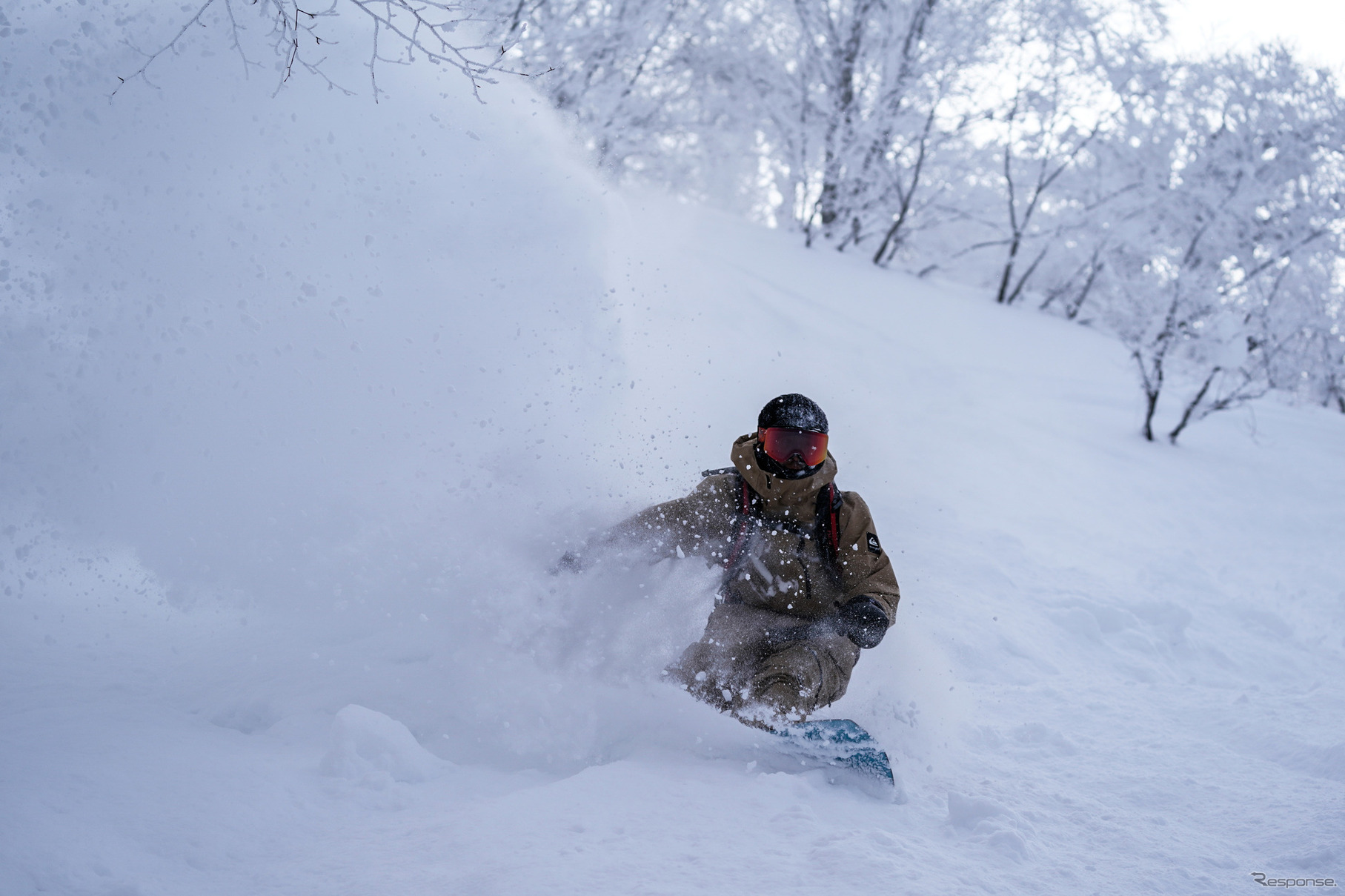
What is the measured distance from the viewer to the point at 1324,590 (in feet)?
16.8

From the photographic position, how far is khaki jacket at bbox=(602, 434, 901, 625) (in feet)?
9.80

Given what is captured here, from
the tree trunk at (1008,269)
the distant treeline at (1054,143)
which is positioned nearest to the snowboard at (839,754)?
the distant treeline at (1054,143)

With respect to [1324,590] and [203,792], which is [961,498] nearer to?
[1324,590]

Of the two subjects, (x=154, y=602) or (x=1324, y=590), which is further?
(x=1324, y=590)

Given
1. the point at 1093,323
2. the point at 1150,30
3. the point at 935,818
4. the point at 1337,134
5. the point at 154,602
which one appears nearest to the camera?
the point at 935,818

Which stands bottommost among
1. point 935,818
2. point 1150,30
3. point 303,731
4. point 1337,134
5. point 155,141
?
point 303,731

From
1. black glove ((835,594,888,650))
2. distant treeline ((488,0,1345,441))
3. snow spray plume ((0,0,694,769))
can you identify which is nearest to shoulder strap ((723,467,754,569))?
black glove ((835,594,888,650))

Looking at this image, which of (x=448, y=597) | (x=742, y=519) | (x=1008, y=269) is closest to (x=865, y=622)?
(x=742, y=519)

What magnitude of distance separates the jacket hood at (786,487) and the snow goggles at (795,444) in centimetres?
7

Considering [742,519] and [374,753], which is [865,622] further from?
[374,753]

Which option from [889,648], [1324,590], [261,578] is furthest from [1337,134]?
[261,578]

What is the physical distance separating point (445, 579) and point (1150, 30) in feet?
38.7

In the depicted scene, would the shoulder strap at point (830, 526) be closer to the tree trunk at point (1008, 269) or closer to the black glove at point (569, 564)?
the black glove at point (569, 564)

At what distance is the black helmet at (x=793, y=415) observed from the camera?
9.64 ft
